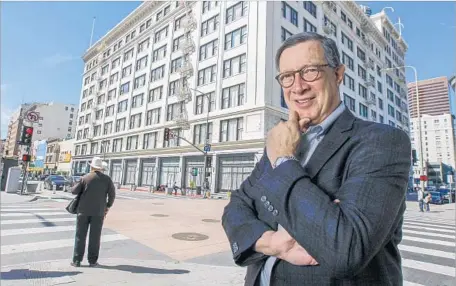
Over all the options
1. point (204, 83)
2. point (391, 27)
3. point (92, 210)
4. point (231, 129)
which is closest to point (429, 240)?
point (92, 210)

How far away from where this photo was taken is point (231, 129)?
28547 mm

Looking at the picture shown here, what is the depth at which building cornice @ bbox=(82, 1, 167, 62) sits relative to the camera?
43875 mm

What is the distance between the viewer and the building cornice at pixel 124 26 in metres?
43.9

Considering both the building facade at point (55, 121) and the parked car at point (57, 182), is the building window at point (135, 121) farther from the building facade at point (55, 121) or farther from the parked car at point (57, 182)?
the building facade at point (55, 121)

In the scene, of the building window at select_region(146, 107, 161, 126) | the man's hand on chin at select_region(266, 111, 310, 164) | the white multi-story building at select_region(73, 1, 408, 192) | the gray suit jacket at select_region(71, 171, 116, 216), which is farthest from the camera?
the building window at select_region(146, 107, 161, 126)

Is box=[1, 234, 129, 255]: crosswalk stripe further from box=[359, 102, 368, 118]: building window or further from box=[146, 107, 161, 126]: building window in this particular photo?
box=[359, 102, 368, 118]: building window

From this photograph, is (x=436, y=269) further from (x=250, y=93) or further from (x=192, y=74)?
(x=192, y=74)

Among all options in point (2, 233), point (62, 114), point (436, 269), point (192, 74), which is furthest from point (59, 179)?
point (62, 114)

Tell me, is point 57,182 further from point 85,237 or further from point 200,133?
point 85,237

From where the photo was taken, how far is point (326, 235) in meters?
1.03

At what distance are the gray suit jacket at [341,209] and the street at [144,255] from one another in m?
3.66

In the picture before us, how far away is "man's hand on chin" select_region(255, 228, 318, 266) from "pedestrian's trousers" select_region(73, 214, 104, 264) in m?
5.04

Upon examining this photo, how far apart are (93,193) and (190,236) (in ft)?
11.5

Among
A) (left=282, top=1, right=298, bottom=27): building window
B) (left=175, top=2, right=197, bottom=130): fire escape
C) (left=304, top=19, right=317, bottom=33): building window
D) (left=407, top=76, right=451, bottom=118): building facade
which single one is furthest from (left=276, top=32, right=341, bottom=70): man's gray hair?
(left=407, top=76, right=451, bottom=118): building facade
